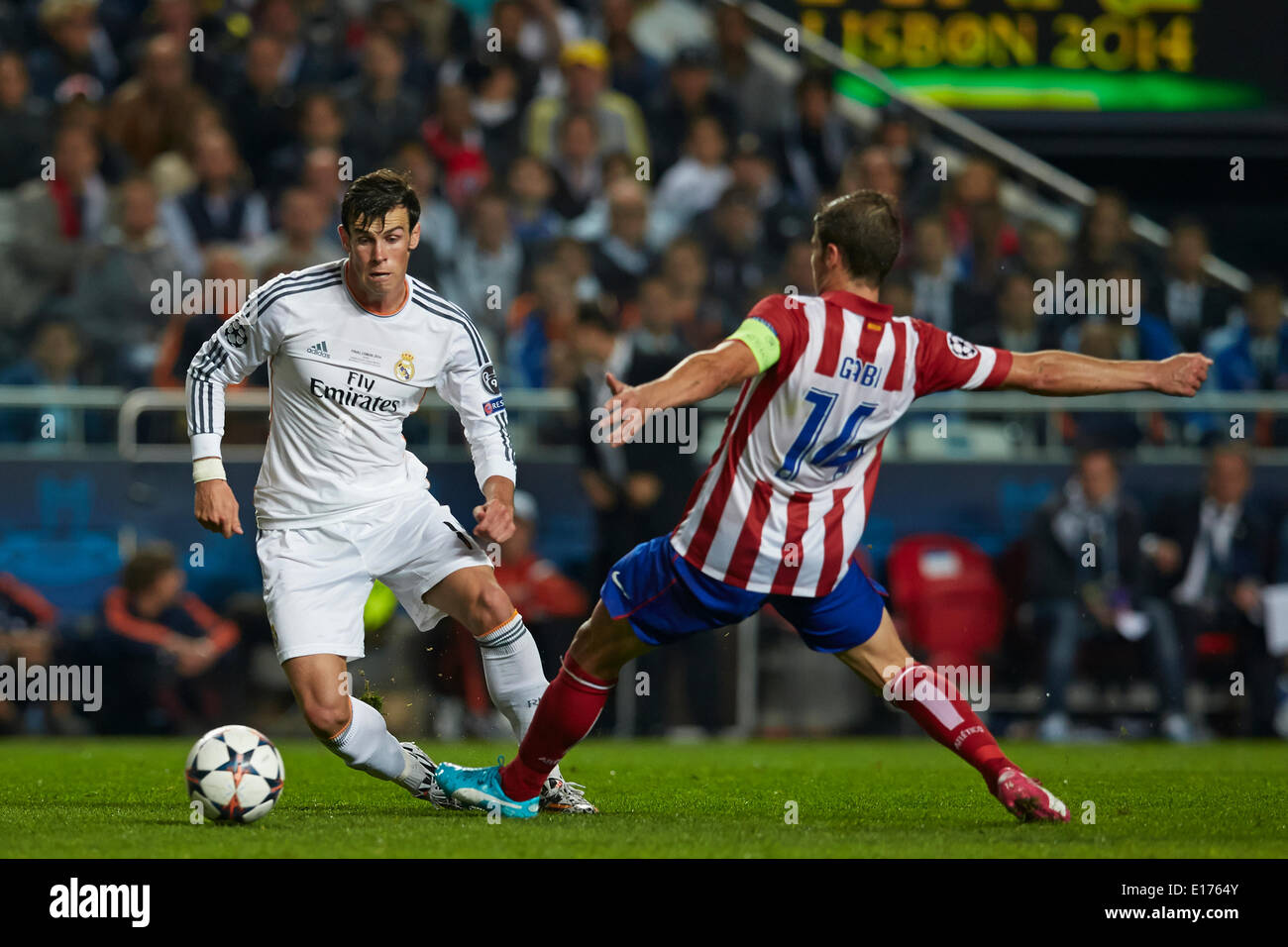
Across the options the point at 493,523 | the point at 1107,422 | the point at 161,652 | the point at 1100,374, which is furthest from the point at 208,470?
the point at 1107,422

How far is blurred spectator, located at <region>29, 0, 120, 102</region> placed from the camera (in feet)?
44.9

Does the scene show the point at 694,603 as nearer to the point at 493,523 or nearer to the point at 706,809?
the point at 493,523

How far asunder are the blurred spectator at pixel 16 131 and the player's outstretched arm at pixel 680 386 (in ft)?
30.0

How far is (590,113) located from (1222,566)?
5.62 m

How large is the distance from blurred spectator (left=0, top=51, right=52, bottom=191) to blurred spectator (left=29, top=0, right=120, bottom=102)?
22.8 inches

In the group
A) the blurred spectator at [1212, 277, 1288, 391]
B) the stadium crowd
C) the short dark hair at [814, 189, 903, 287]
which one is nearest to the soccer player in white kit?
the short dark hair at [814, 189, 903, 287]

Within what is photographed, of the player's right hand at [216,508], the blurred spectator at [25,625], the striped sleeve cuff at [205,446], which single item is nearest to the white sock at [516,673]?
the player's right hand at [216,508]

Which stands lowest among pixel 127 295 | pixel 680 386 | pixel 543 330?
pixel 680 386

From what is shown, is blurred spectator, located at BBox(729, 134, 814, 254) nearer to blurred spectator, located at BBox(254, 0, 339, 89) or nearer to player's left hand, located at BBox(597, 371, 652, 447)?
blurred spectator, located at BBox(254, 0, 339, 89)

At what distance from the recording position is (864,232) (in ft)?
18.6

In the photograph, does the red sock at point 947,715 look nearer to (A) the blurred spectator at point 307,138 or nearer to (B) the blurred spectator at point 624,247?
Result: (B) the blurred spectator at point 624,247

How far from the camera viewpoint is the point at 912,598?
36.9 ft
